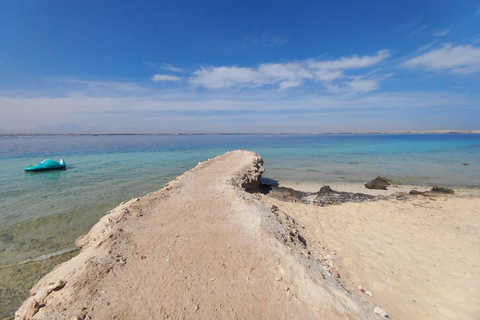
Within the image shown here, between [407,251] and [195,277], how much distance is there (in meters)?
6.56

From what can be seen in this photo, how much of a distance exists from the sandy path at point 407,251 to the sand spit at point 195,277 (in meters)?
1.00

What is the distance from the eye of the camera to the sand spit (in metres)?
3.45

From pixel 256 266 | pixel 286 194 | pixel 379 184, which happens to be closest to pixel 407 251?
pixel 256 266

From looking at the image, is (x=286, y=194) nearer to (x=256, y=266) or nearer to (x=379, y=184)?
(x=379, y=184)

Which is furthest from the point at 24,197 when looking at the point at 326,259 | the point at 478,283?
the point at 478,283

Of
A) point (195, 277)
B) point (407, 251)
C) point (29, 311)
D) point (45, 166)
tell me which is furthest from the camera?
point (45, 166)

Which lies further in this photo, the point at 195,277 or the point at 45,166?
the point at 45,166

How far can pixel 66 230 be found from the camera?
8461mm

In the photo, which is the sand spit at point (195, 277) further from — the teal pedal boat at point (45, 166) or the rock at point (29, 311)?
the teal pedal boat at point (45, 166)

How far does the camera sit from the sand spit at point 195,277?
11.3 feet

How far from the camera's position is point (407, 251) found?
6.70 m

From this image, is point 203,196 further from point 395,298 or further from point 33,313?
point 395,298

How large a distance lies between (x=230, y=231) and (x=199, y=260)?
4.61 ft

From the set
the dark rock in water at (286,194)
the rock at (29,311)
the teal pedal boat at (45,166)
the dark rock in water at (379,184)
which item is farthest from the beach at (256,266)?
the teal pedal boat at (45,166)
